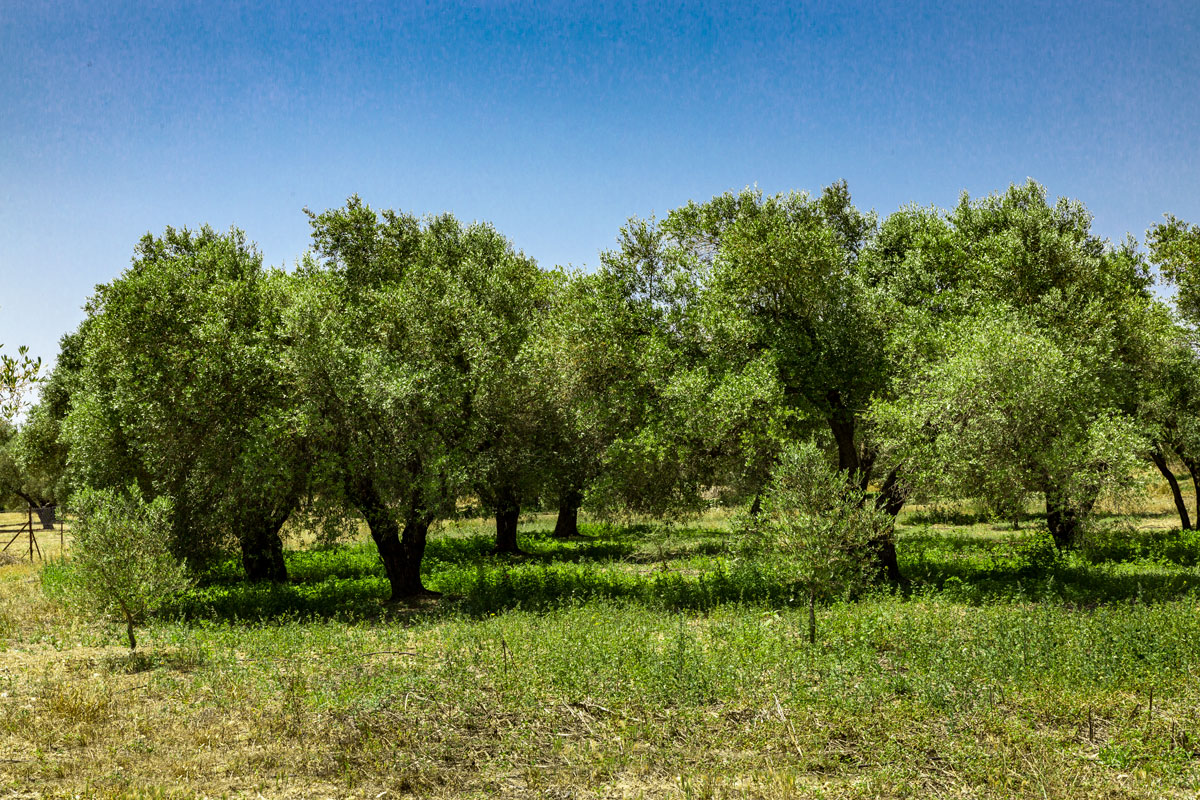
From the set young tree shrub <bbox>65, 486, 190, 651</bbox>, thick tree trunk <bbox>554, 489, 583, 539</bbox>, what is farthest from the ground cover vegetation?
thick tree trunk <bbox>554, 489, 583, 539</bbox>

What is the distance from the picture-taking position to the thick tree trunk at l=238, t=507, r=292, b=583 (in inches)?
835

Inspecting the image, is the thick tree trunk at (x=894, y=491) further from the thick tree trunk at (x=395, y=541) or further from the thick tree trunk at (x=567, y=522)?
the thick tree trunk at (x=567, y=522)

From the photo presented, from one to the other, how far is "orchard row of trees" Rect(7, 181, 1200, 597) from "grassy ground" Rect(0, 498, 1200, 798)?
3728 millimetres

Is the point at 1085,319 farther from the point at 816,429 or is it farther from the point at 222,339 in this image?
the point at 222,339

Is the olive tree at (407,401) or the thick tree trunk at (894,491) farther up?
the olive tree at (407,401)

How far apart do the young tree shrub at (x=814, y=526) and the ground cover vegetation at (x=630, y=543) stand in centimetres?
9

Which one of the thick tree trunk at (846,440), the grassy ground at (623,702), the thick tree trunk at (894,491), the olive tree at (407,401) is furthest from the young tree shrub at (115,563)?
the thick tree trunk at (894,491)

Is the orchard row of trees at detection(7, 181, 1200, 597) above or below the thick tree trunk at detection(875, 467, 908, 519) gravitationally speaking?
above

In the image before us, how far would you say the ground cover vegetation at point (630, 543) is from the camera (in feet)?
30.8

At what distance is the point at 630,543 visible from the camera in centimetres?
3547

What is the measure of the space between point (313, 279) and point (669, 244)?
13627mm

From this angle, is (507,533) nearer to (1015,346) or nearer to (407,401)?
(407,401)

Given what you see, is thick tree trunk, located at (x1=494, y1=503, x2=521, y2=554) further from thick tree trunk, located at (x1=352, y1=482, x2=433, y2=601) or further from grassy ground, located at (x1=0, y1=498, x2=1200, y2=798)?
grassy ground, located at (x1=0, y1=498, x2=1200, y2=798)

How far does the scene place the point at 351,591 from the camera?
73.2ft
